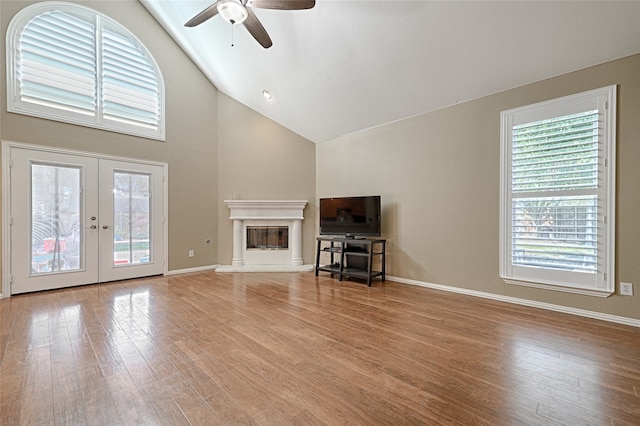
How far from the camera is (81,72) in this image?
14.2ft

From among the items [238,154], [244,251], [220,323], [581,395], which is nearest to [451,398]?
[581,395]

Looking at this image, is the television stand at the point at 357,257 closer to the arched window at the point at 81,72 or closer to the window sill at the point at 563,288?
the window sill at the point at 563,288

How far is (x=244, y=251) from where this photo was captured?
590cm

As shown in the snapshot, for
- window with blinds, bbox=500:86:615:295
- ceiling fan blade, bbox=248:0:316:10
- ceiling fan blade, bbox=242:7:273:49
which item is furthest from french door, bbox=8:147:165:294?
window with blinds, bbox=500:86:615:295

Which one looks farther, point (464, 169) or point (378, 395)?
point (464, 169)

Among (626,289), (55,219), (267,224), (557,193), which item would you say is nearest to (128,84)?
(55,219)

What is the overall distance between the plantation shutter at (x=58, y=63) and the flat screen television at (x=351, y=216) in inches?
158

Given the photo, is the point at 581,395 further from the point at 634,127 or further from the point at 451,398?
the point at 634,127

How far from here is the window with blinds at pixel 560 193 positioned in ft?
9.62

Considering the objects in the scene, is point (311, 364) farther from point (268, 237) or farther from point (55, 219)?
point (55, 219)

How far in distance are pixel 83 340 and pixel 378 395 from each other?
2.47 meters

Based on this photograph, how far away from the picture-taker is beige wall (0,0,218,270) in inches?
180

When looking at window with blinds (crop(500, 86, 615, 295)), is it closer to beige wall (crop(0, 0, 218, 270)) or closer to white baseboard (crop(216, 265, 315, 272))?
white baseboard (crop(216, 265, 315, 272))

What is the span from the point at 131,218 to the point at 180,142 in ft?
5.26
